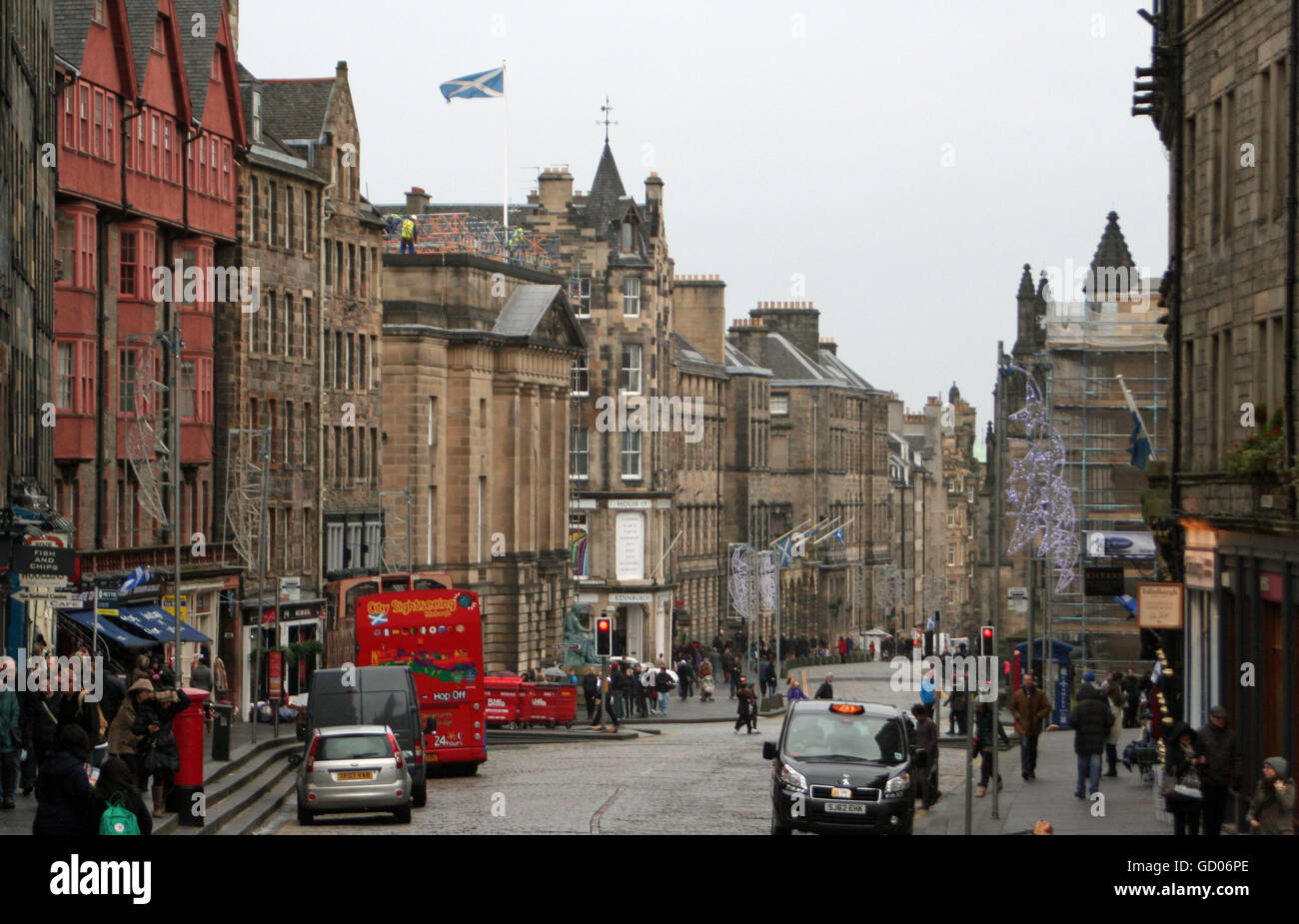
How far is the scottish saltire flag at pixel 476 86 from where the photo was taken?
260 ft

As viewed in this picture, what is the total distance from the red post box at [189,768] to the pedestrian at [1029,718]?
40.5 feet

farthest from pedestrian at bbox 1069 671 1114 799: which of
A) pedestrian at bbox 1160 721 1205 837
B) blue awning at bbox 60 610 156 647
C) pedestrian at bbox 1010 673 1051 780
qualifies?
blue awning at bbox 60 610 156 647

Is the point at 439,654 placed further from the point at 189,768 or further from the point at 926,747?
the point at 189,768

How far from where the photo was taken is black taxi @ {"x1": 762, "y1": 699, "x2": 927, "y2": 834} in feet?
86.5

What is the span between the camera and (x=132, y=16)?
54.2m

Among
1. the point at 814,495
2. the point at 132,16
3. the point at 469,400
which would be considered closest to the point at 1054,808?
the point at 132,16

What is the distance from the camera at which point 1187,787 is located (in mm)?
22562

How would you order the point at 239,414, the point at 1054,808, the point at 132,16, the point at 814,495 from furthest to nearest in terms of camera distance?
the point at 814,495
the point at 239,414
the point at 132,16
the point at 1054,808

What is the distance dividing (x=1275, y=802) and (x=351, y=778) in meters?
13.6

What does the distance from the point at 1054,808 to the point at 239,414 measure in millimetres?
34396

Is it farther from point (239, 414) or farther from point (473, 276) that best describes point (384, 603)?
point (473, 276)

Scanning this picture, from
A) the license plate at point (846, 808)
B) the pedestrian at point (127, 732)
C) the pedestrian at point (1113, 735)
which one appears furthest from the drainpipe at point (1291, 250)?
the pedestrian at point (127, 732)

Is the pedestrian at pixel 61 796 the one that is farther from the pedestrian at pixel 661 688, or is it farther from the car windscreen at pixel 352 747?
the pedestrian at pixel 661 688
